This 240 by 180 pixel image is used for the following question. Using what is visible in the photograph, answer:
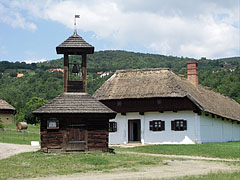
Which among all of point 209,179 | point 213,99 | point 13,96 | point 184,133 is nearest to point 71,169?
point 209,179

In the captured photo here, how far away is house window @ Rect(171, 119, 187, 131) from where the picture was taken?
104ft

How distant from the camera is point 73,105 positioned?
827 inches

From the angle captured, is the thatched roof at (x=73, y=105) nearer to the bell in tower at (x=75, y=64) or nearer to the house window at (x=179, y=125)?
the bell in tower at (x=75, y=64)

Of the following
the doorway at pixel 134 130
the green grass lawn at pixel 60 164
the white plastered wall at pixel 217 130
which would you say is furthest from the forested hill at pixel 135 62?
the green grass lawn at pixel 60 164

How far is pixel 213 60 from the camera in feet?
323

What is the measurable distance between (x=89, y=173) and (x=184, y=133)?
58.8ft

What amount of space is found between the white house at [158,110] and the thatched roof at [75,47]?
10.9 meters

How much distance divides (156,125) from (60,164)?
53.6 ft

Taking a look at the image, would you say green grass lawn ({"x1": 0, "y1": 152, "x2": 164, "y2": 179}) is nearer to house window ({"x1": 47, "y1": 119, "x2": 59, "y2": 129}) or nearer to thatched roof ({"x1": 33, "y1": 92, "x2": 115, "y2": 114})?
house window ({"x1": 47, "y1": 119, "x2": 59, "y2": 129})

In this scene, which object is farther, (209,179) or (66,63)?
(66,63)

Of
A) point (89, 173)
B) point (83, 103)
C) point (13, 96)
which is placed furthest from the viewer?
point (13, 96)

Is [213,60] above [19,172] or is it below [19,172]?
above

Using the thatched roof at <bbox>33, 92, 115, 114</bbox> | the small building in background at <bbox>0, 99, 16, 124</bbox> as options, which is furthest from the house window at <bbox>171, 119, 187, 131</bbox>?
the small building in background at <bbox>0, 99, 16, 124</bbox>

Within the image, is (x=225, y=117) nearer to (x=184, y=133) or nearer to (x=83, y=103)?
(x=184, y=133)
